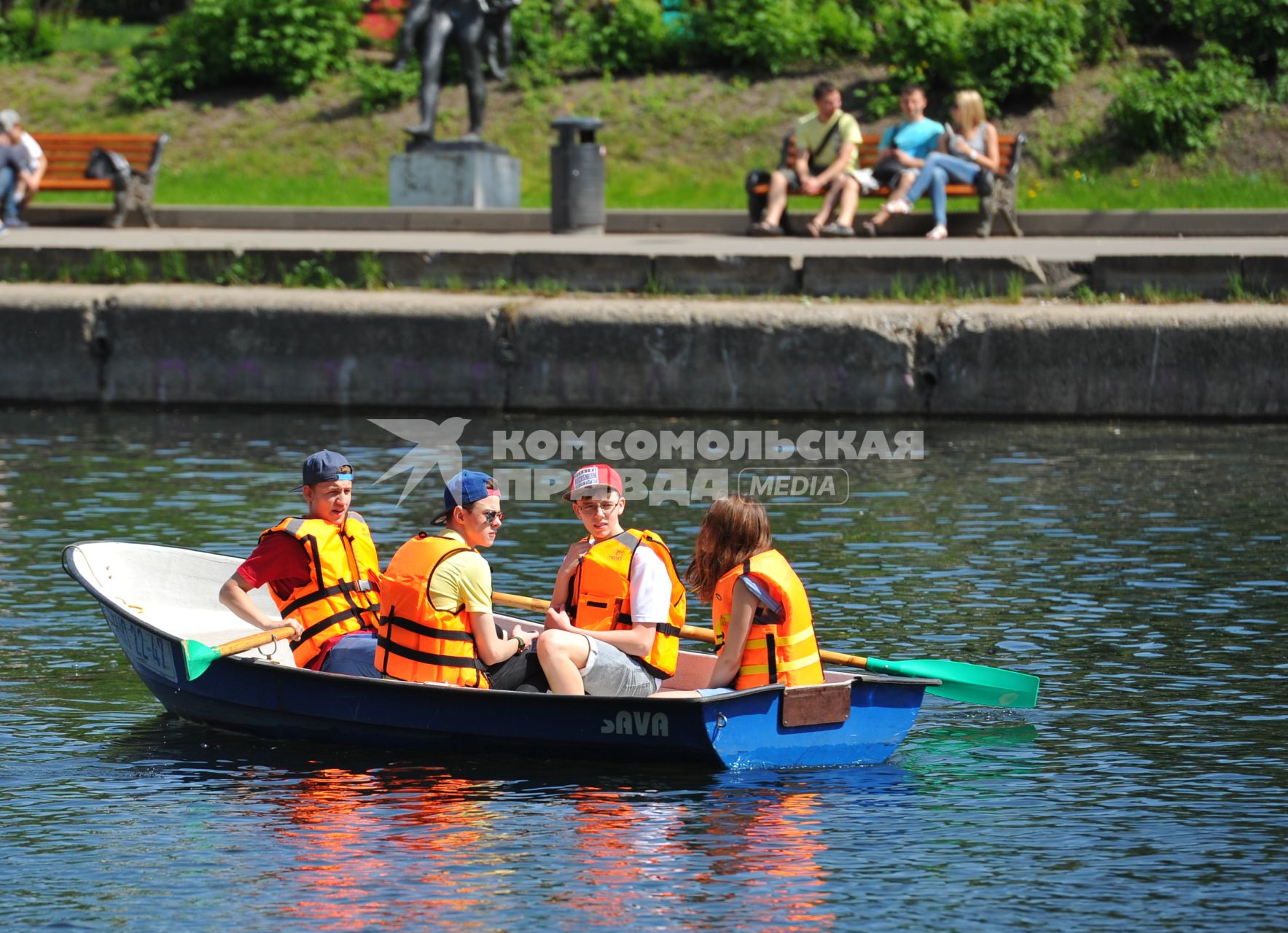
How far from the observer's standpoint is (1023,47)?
2302 cm

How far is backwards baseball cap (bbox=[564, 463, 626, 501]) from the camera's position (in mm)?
7746

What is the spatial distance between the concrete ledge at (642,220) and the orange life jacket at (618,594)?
38.3ft

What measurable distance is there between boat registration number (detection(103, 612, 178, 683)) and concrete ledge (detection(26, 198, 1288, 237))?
11707 millimetres

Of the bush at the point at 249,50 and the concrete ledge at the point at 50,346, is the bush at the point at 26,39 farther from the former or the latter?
the concrete ledge at the point at 50,346

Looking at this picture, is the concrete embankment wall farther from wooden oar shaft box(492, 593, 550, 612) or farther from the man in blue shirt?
wooden oar shaft box(492, 593, 550, 612)

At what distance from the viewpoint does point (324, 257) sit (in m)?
17.2

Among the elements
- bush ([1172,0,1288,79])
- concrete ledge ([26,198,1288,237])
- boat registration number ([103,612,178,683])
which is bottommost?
boat registration number ([103,612,178,683])

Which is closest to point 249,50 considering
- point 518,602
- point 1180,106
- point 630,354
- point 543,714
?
point 1180,106

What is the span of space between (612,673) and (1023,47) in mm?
16746

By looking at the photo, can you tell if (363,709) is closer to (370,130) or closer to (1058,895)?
(1058,895)

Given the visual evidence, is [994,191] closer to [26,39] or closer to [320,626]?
[320,626]

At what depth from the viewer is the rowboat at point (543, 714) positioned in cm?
740

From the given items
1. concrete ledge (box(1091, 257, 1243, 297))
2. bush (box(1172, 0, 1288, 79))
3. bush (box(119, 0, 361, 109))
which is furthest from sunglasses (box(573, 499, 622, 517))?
bush (box(119, 0, 361, 109))

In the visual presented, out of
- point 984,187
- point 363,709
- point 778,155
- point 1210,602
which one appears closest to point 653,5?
point 778,155
